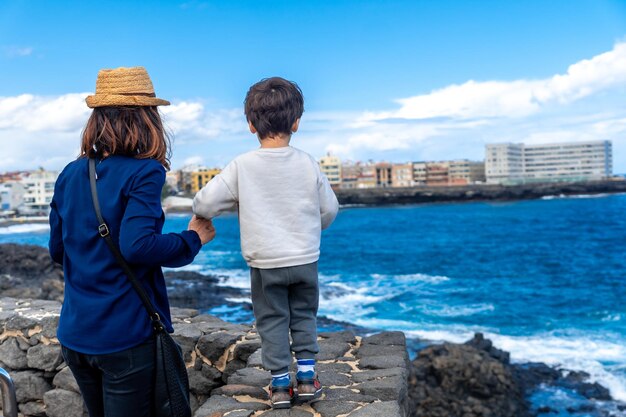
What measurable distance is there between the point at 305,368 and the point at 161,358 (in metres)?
1.03

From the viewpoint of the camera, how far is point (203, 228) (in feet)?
9.64

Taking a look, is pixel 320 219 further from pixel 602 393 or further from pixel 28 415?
pixel 602 393

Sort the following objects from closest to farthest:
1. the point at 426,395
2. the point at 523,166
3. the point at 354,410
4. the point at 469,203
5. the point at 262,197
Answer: the point at 262,197 < the point at 354,410 < the point at 426,395 < the point at 469,203 < the point at 523,166

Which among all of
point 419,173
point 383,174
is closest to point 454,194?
point 419,173

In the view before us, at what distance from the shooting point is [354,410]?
137 inches

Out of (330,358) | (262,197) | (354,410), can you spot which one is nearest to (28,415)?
(330,358)

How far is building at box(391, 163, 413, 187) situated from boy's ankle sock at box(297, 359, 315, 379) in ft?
417

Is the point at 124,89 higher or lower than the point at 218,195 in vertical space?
higher

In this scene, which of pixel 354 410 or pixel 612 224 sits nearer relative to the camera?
pixel 354 410

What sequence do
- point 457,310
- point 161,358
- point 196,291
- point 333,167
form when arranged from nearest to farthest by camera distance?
point 161,358, point 457,310, point 196,291, point 333,167

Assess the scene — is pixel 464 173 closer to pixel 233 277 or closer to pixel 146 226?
pixel 233 277

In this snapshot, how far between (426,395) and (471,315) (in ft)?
38.3

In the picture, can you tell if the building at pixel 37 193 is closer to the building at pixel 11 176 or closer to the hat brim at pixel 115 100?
the building at pixel 11 176

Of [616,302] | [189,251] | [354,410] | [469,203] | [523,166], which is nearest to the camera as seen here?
[189,251]
